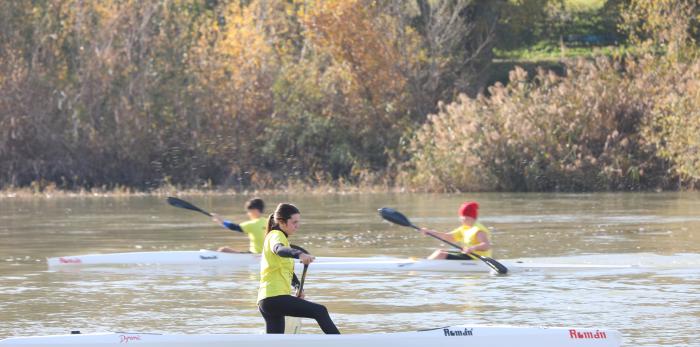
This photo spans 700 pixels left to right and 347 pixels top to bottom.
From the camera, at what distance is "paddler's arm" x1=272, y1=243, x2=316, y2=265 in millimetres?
11180

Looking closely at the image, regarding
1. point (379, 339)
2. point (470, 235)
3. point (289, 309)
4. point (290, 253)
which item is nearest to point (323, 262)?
point (470, 235)

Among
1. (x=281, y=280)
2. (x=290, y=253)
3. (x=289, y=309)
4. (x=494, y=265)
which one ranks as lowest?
(x=494, y=265)

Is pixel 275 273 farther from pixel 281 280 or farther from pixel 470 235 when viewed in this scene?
pixel 470 235

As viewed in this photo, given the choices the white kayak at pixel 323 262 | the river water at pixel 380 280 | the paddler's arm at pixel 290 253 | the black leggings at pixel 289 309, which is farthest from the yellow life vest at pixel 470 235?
the paddler's arm at pixel 290 253

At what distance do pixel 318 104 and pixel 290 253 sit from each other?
122 ft

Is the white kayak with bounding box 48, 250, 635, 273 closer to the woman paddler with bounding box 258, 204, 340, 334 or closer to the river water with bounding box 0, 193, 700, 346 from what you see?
the river water with bounding box 0, 193, 700, 346

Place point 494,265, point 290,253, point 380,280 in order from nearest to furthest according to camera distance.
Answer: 1. point 290,253
2. point 494,265
3. point 380,280

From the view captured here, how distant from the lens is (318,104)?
48.2 meters

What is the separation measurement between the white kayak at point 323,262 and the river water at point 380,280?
0.13 m

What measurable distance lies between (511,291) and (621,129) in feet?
87.4

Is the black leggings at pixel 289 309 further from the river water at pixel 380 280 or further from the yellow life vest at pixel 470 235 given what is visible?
the yellow life vest at pixel 470 235

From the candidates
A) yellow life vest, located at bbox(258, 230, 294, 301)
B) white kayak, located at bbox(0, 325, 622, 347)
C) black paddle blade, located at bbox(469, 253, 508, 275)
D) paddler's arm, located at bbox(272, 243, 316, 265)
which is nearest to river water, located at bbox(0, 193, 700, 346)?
black paddle blade, located at bbox(469, 253, 508, 275)

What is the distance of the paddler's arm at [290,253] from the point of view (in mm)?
11180

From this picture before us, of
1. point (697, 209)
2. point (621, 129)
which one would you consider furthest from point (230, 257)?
point (621, 129)
